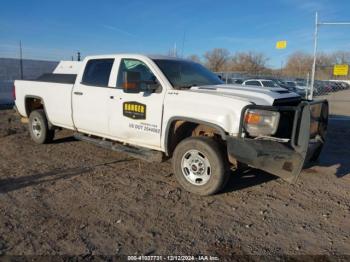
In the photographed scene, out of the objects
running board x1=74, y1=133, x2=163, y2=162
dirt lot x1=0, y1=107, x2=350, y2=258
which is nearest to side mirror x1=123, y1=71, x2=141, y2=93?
running board x1=74, y1=133, x2=163, y2=162

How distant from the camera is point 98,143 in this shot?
5.99 m

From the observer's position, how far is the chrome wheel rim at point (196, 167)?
14.9 ft

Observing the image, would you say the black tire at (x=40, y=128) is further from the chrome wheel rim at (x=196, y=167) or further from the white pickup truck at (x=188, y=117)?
the chrome wheel rim at (x=196, y=167)

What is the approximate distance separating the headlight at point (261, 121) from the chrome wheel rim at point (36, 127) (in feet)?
16.3

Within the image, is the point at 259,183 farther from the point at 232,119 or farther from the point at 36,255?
the point at 36,255

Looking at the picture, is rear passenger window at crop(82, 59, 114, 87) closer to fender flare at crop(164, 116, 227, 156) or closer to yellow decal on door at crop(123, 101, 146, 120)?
yellow decal on door at crop(123, 101, 146, 120)

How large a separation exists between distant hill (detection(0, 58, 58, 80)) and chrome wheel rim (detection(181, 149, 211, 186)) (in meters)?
17.2

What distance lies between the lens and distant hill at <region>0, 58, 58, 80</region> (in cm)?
1859

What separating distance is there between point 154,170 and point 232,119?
2038mm

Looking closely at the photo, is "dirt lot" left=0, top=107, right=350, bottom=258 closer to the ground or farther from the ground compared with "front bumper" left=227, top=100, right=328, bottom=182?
closer to the ground

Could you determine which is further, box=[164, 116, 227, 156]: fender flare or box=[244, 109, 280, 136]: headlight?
box=[164, 116, 227, 156]: fender flare

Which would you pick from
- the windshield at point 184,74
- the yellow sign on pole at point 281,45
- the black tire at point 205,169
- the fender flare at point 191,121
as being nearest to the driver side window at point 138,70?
the windshield at point 184,74

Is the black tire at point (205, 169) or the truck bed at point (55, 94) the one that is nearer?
the black tire at point (205, 169)

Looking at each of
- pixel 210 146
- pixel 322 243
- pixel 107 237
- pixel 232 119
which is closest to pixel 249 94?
pixel 232 119
